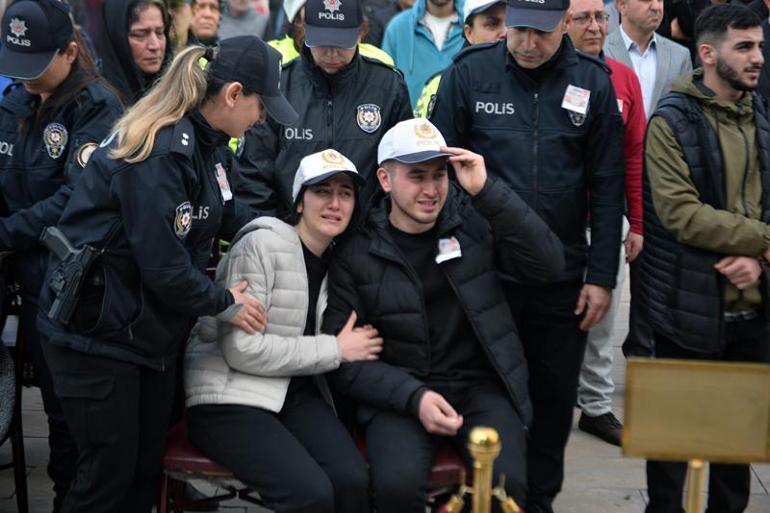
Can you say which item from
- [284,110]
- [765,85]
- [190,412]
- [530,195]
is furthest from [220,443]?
[765,85]

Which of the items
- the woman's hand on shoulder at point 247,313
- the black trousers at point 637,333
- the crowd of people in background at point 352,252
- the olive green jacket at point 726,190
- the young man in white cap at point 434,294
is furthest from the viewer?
the black trousers at point 637,333

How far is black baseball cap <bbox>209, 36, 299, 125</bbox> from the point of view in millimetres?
3740

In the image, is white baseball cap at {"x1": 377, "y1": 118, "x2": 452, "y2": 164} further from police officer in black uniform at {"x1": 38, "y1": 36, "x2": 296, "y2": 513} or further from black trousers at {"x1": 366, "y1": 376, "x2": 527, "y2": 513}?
black trousers at {"x1": 366, "y1": 376, "x2": 527, "y2": 513}

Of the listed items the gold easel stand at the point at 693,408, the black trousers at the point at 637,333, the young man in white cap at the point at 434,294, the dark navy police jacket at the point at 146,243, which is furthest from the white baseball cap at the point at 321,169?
the black trousers at the point at 637,333

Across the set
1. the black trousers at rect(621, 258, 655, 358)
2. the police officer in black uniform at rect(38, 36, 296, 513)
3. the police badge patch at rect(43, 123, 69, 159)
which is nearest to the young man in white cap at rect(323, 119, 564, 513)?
the police officer in black uniform at rect(38, 36, 296, 513)

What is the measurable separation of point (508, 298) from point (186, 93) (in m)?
1.40

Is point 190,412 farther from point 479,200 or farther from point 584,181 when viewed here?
point 584,181

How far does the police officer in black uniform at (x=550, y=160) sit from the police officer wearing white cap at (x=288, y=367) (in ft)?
1.88

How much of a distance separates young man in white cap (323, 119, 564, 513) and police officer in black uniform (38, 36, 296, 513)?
408mm

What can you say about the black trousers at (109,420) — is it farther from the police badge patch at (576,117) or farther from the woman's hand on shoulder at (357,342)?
the police badge patch at (576,117)

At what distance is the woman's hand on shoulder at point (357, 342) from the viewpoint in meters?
3.95

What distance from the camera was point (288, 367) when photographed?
3900 mm

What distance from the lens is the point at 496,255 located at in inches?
164

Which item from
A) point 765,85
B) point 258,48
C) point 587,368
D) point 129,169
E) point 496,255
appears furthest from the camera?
point 765,85
